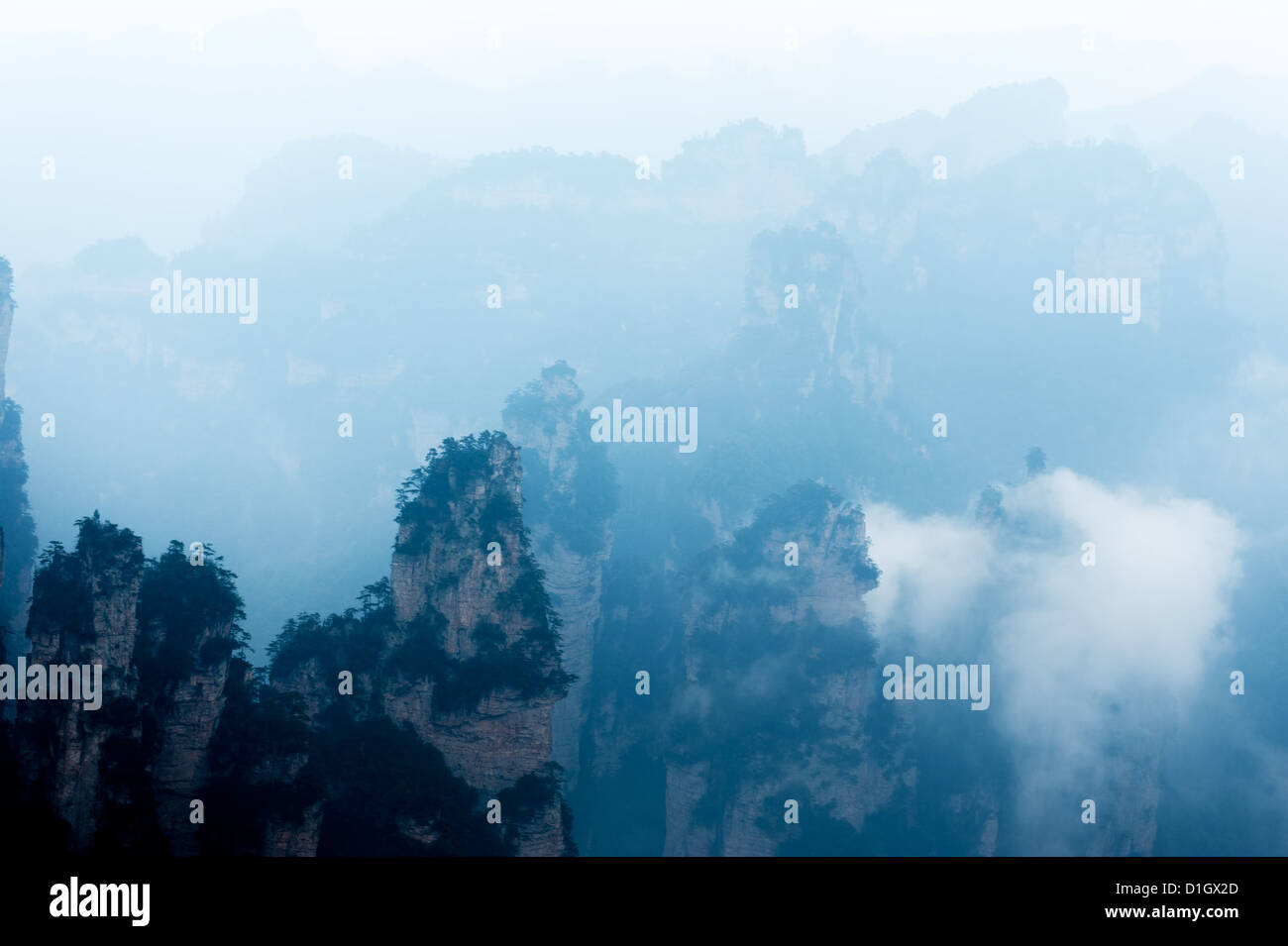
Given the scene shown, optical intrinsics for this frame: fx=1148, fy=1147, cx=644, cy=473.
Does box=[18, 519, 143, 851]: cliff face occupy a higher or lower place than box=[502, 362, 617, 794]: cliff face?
lower

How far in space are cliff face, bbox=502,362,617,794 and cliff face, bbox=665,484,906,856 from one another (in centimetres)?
576

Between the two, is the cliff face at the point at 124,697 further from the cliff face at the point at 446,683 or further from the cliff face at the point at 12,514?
the cliff face at the point at 12,514

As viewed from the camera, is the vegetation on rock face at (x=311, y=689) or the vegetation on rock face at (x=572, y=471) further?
the vegetation on rock face at (x=572, y=471)

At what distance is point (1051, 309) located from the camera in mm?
88750

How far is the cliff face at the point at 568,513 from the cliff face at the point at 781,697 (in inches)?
227

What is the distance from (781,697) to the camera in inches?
2194

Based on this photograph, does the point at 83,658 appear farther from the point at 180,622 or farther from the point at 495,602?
the point at 495,602

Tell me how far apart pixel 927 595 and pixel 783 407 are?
742 inches

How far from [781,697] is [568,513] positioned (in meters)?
15.9

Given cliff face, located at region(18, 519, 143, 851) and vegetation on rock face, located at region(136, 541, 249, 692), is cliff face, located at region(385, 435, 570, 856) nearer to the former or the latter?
vegetation on rock face, located at region(136, 541, 249, 692)

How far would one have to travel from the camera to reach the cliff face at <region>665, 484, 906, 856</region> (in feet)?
177

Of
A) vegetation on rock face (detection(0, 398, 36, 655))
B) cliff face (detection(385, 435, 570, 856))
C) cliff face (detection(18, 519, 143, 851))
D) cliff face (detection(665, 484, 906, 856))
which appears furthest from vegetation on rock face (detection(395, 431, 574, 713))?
vegetation on rock face (detection(0, 398, 36, 655))

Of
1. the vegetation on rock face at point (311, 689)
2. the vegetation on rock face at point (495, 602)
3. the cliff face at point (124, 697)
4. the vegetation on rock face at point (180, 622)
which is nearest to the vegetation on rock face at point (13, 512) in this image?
the vegetation on rock face at point (311, 689)

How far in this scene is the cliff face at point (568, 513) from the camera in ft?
199
